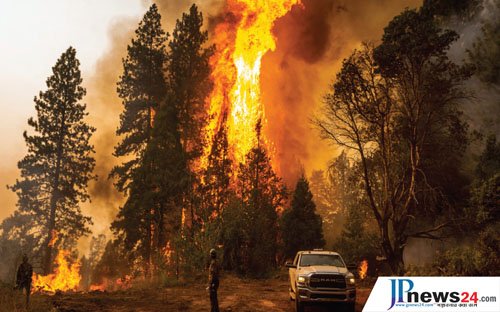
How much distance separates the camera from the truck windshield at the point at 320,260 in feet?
48.6

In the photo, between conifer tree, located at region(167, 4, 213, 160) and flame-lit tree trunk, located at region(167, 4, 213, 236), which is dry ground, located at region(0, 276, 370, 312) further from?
conifer tree, located at region(167, 4, 213, 160)

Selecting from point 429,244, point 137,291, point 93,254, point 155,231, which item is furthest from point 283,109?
point 93,254

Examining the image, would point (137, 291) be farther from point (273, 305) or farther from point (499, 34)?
point (499, 34)

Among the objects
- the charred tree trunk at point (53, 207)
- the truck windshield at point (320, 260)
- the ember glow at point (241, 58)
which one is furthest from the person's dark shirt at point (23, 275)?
the ember glow at point (241, 58)

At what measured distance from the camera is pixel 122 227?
121ft

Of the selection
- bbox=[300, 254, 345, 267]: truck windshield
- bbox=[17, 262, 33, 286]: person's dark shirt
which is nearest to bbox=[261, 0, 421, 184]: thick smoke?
bbox=[300, 254, 345, 267]: truck windshield

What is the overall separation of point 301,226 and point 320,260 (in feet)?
82.7

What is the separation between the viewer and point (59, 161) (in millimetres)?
42031

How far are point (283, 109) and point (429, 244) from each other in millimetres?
37007

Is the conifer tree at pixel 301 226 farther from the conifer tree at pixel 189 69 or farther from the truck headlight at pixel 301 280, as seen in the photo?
the truck headlight at pixel 301 280

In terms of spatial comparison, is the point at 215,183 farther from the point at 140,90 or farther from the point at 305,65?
the point at 305,65

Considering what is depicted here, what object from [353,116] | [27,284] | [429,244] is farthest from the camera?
[429,244]

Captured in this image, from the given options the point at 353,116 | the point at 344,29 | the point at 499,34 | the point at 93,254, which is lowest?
the point at 93,254

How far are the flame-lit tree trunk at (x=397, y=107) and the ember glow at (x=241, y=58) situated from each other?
25.5 meters
